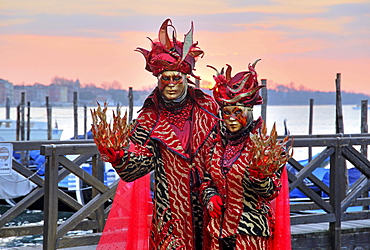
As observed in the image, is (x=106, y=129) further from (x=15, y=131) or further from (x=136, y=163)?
(x=15, y=131)

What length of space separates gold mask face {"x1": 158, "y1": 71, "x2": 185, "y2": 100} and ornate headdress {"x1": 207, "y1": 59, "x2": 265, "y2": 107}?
191 mm

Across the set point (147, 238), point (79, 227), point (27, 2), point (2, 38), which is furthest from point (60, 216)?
point (27, 2)

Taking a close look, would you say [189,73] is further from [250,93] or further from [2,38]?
[2,38]

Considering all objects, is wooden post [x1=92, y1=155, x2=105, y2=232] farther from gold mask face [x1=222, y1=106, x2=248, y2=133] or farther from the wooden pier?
gold mask face [x1=222, y1=106, x2=248, y2=133]

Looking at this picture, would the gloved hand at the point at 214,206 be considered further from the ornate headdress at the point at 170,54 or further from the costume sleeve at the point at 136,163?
the ornate headdress at the point at 170,54

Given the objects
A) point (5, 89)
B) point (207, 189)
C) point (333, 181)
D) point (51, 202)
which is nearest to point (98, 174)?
point (51, 202)

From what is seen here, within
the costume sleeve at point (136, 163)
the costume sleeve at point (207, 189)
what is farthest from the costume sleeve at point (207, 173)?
the costume sleeve at point (136, 163)

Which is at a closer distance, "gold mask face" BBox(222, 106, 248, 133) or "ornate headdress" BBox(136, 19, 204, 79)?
"gold mask face" BBox(222, 106, 248, 133)

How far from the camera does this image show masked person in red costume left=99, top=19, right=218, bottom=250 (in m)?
3.32

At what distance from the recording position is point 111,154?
3.00 meters

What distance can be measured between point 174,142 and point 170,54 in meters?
0.48

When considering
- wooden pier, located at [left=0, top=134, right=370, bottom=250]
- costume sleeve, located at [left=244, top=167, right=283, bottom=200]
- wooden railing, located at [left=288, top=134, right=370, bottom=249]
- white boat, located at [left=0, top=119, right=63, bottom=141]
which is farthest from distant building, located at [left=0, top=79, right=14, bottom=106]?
costume sleeve, located at [left=244, top=167, right=283, bottom=200]

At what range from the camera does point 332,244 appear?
6172 millimetres

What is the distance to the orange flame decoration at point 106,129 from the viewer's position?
9.69 feet
